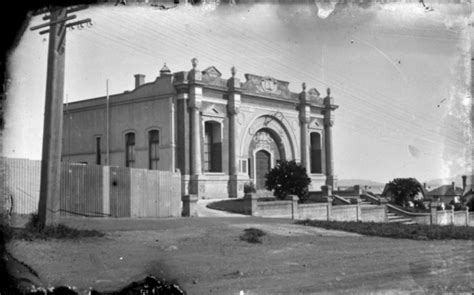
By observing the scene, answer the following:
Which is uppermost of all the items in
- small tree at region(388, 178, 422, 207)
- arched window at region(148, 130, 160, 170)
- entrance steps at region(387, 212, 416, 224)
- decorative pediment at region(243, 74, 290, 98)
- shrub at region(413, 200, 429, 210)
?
decorative pediment at region(243, 74, 290, 98)

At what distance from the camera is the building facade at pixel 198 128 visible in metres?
25.8

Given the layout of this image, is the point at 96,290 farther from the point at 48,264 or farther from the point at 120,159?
the point at 120,159

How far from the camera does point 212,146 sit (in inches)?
1101

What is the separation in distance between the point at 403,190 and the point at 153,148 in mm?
12271

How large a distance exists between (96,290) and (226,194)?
68.8 ft

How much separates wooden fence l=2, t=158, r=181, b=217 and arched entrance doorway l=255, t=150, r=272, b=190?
11111 millimetres

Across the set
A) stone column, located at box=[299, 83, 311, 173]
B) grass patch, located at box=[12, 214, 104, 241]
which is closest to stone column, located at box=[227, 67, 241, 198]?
stone column, located at box=[299, 83, 311, 173]

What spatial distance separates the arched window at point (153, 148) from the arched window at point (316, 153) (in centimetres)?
1175

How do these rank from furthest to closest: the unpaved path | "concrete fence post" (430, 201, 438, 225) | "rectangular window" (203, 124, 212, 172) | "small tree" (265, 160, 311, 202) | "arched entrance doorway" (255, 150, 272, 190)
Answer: "arched entrance doorway" (255, 150, 272, 190)
"rectangular window" (203, 124, 212, 172)
"concrete fence post" (430, 201, 438, 225)
"small tree" (265, 160, 311, 202)
the unpaved path

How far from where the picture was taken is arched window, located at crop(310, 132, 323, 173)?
33.9 m

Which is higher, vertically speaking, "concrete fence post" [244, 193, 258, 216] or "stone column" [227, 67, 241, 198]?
"stone column" [227, 67, 241, 198]

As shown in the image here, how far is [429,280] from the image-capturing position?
784 cm

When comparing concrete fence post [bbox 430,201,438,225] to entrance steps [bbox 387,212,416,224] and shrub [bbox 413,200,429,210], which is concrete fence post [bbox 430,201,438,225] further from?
entrance steps [bbox 387,212,416,224]

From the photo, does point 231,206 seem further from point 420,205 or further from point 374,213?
point 420,205
